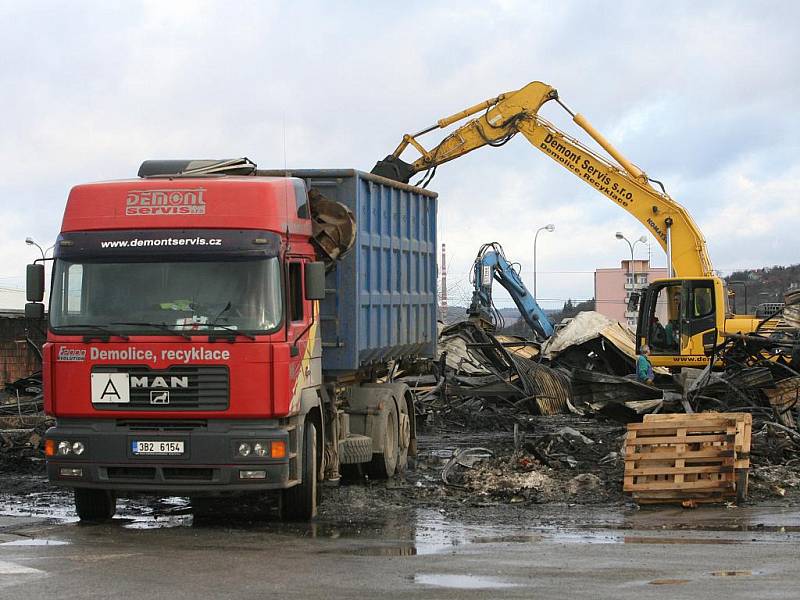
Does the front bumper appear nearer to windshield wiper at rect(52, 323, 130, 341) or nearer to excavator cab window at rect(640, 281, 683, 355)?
windshield wiper at rect(52, 323, 130, 341)

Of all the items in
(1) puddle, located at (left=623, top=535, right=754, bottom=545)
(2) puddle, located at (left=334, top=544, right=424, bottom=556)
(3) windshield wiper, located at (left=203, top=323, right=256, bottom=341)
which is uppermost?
(3) windshield wiper, located at (left=203, top=323, right=256, bottom=341)

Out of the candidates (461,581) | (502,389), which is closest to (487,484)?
(461,581)

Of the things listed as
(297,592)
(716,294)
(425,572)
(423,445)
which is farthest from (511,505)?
(716,294)

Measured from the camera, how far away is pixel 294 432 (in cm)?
1211

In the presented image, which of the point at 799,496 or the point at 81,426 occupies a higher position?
the point at 81,426

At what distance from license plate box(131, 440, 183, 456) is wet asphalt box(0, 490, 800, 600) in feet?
2.54

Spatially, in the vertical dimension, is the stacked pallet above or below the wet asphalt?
above

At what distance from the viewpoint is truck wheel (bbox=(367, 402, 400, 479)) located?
15828 mm

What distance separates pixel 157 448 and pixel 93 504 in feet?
4.99

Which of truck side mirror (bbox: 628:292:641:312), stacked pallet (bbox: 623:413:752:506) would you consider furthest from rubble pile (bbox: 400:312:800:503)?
truck side mirror (bbox: 628:292:641:312)

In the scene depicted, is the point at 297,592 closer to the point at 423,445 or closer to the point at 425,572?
the point at 425,572

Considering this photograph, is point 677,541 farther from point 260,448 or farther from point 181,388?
point 181,388

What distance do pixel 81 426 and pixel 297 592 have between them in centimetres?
407

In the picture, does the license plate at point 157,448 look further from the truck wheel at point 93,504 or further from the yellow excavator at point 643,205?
the yellow excavator at point 643,205
